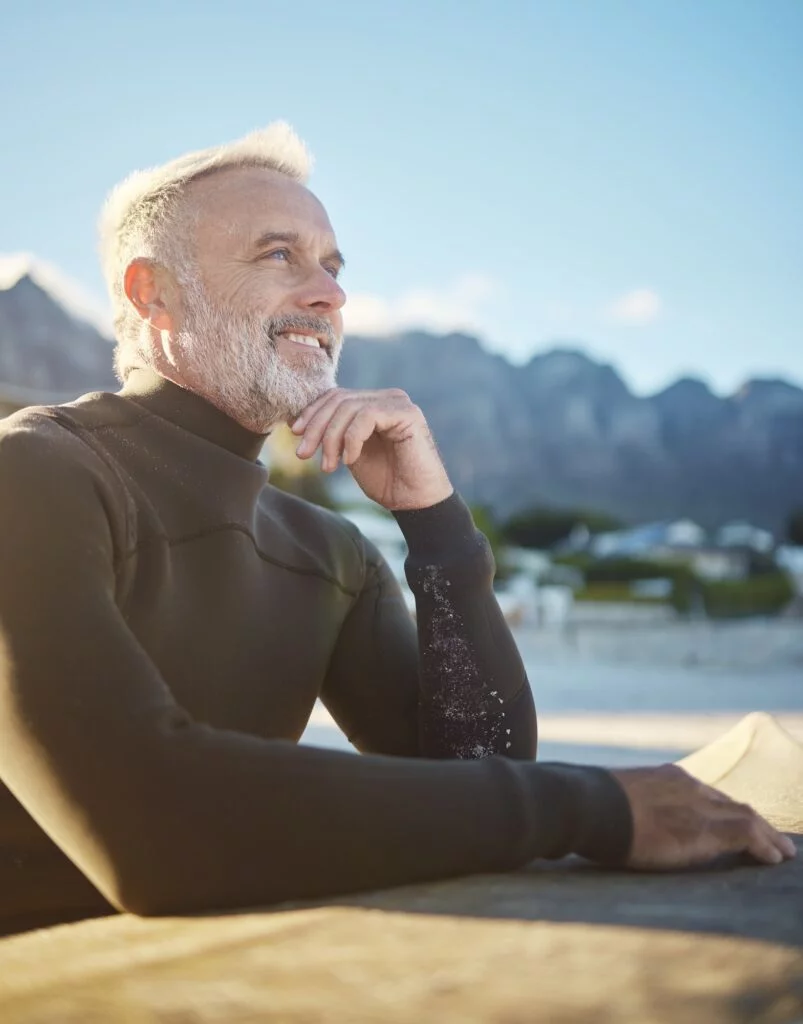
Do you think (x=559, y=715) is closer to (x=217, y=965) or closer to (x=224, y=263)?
(x=224, y=263)

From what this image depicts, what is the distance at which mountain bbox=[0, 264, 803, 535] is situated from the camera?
104 metres

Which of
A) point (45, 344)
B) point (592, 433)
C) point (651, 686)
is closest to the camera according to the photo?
point (651, 686)

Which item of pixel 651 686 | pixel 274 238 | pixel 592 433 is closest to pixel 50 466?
pixel 274 238

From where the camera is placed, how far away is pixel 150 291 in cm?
244

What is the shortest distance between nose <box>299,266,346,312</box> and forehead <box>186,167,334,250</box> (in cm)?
9

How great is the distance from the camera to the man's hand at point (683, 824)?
1.63m

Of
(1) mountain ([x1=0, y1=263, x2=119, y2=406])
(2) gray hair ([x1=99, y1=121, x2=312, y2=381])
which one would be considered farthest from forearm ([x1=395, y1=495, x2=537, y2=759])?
(1) mountain ([x1=0, y1=263, x2=119, y2=406])

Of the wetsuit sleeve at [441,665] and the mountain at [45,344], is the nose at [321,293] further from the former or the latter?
the mountain at [45,344]

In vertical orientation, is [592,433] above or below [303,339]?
above

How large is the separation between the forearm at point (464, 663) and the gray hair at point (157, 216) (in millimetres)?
828

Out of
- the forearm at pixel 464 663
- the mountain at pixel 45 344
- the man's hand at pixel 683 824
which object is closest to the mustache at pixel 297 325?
the forearm at pixel 464 663

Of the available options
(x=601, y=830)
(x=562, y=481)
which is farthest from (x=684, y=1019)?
(x=562, y=481)

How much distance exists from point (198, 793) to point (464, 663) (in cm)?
89

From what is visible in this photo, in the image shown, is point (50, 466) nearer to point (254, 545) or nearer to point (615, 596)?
point (254, 545)
